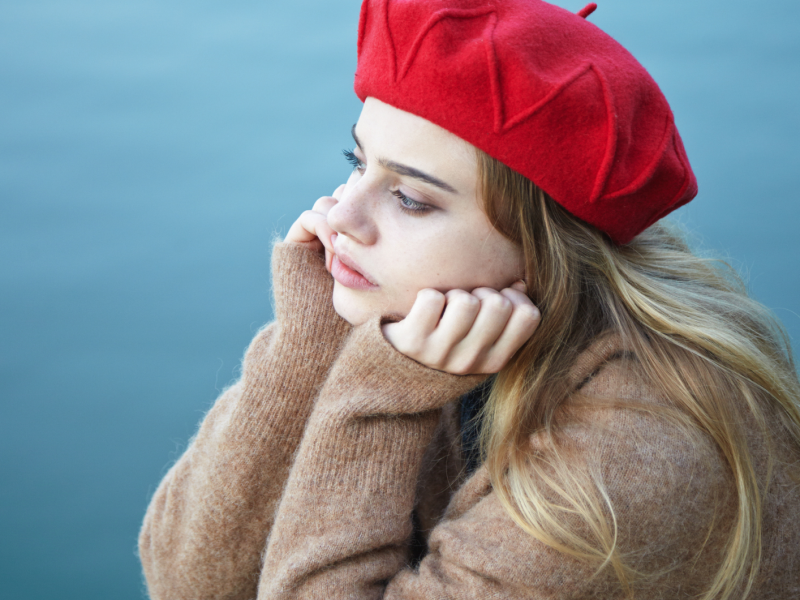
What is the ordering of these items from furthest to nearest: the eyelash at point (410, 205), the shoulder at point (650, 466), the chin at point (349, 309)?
the chin at point (349, 309) → the eyelash at point (410, 205) → the shoulder at point (650, 466)

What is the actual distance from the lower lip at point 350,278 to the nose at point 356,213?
93 millimetres

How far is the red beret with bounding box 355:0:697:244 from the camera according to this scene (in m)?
1.05

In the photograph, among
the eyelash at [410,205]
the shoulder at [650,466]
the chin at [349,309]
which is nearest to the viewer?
the shoulder at [650,466]

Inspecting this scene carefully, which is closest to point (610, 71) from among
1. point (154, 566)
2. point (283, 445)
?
point (283, 445)

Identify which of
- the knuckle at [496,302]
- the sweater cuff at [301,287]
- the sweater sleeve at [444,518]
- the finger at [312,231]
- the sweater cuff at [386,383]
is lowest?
the sweater sleeve at [444,518]

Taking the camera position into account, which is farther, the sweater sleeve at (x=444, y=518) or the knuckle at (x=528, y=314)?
the knuckle at (x=528, y=314)

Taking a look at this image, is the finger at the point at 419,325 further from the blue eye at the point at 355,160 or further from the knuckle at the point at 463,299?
the blue eye at the point at 355,160

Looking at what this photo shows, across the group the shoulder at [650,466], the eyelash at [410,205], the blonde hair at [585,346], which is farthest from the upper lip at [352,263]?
the shoulder at [650,466]

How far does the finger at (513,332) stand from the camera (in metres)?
1.18

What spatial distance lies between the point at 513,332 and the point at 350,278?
29 centimetres

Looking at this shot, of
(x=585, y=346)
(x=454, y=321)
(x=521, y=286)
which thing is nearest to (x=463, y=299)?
(x=454, y=321)

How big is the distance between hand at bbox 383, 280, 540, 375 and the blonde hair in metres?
0.07

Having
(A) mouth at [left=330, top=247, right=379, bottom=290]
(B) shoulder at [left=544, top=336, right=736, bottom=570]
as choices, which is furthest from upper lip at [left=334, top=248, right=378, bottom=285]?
(B) shoulder at [left=544, top=336, right=736, bottom=570]

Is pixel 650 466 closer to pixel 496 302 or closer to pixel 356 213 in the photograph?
pixel 496 302
